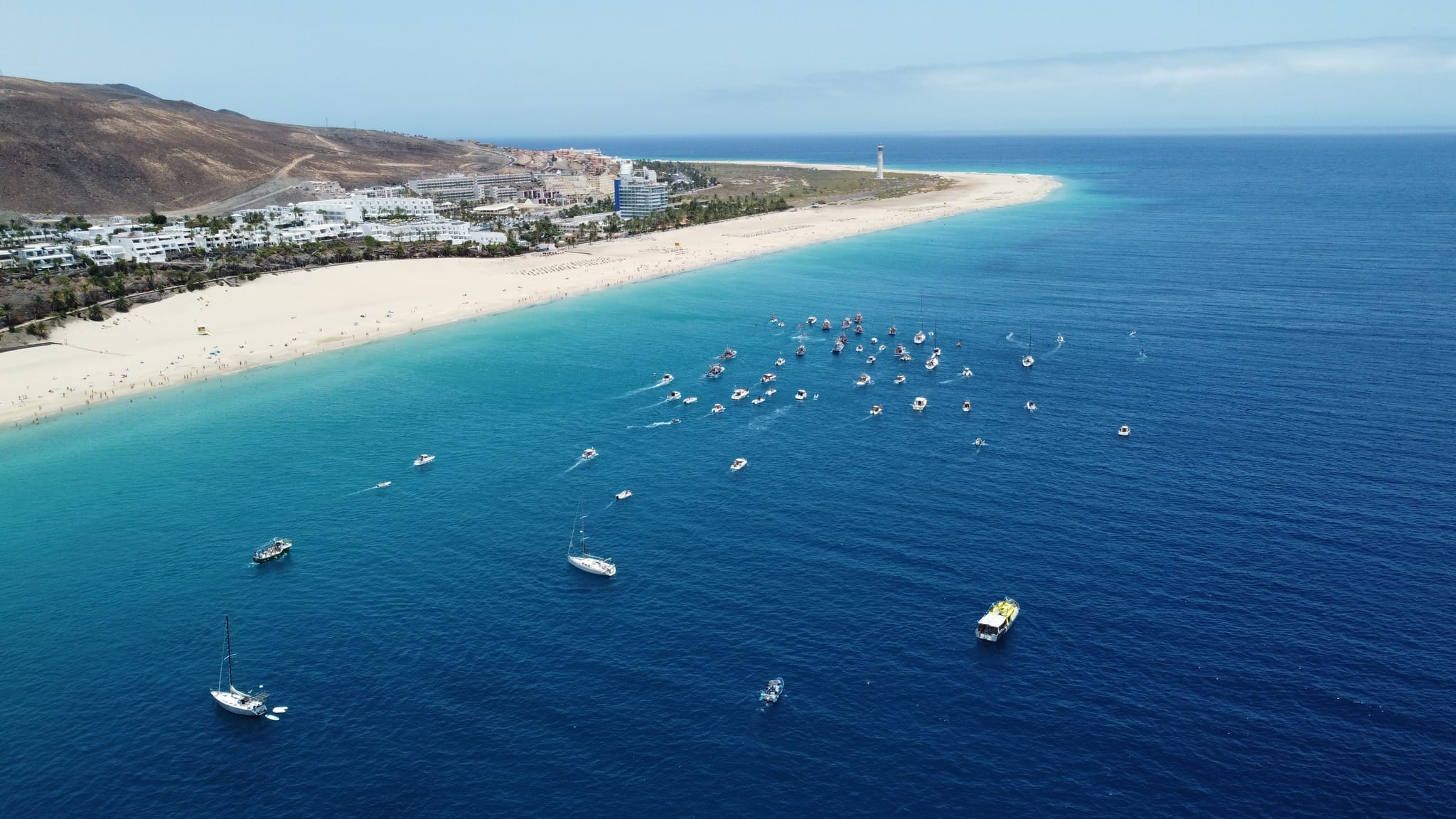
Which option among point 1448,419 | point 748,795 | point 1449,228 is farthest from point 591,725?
point 1449,228

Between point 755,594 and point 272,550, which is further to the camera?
point 272,550

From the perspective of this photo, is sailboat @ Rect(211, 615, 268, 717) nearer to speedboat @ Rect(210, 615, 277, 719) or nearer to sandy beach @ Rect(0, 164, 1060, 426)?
speedboat @ Rect(210, 615, 277, 719)

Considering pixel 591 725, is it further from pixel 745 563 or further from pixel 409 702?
pixel 745 563

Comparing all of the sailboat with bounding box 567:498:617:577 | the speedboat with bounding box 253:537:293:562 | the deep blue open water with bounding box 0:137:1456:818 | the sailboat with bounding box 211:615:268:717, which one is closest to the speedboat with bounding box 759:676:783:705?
the deep blue open water with bounding box 0:137:1456:818

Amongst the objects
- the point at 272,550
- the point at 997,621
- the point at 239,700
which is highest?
the point at 272,550

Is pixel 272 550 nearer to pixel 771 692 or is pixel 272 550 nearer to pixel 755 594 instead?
pixel 755 594

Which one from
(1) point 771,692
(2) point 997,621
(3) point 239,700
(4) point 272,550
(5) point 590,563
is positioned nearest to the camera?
(3) point 239,700

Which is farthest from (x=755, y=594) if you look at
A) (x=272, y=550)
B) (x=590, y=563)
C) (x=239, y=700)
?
(x=272, y=550)
